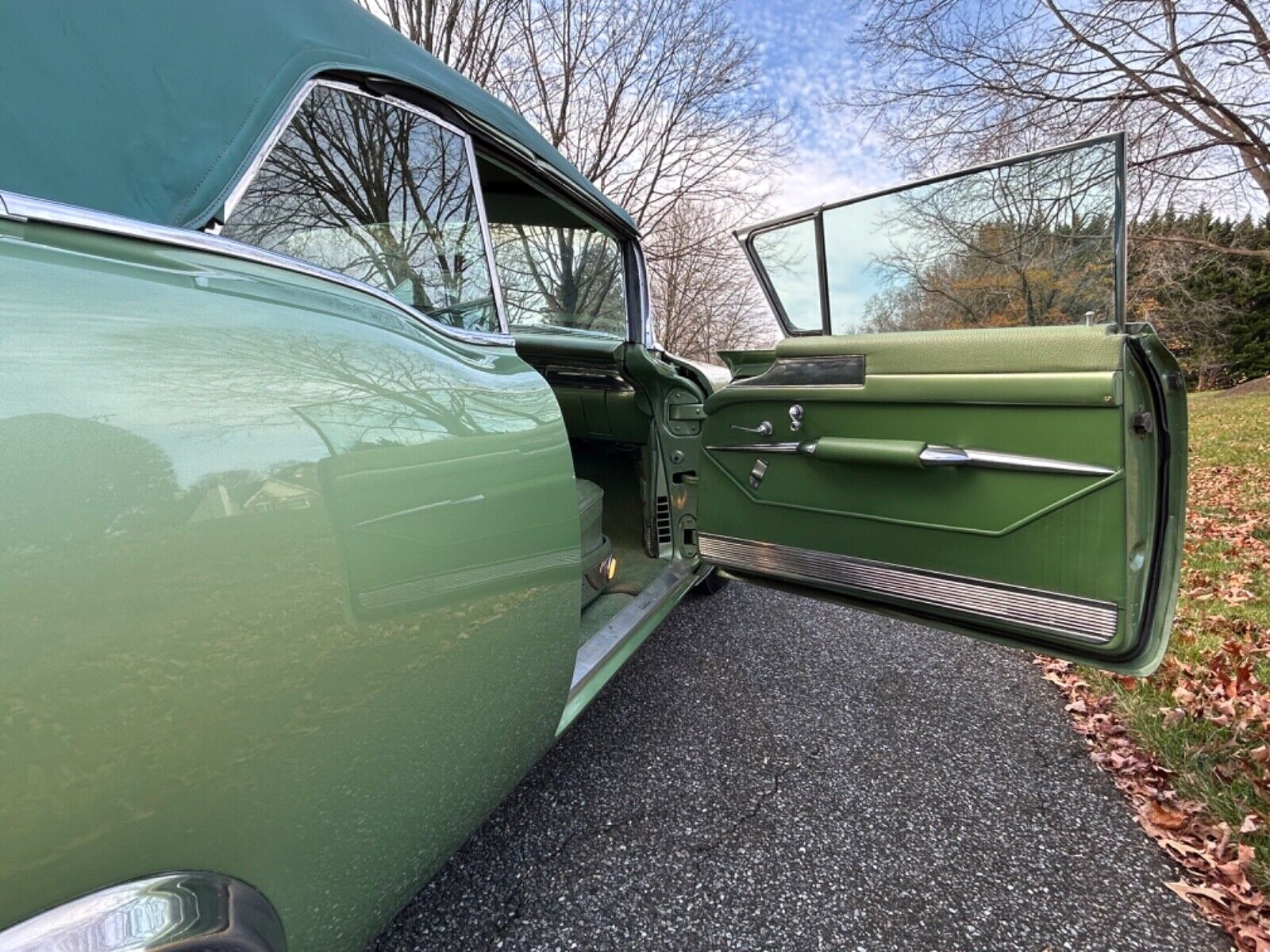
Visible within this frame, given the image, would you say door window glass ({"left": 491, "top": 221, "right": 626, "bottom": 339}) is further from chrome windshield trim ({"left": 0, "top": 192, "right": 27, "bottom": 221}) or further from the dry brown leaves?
the dry brown leaves

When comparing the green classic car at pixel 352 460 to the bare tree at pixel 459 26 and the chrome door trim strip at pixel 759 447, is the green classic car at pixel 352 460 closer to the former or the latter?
the chrome door trim strip at pixel 759 447

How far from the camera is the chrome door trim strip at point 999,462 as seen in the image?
5.49 feet

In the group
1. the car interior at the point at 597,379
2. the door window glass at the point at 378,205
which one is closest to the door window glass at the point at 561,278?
the car interior at the point at 597,379

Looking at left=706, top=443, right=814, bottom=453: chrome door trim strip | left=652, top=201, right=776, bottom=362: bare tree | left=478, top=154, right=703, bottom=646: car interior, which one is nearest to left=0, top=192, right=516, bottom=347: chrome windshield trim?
left=478, top=154, right=703, bottom=646: car interior

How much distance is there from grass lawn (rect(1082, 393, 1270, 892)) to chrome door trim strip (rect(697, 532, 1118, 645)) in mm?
818

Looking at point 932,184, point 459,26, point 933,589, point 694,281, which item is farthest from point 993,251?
point 694,281

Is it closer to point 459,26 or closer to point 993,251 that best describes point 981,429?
point 993,251

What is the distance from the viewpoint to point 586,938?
1571 mm

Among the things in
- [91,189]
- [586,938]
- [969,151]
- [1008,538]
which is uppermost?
[969,151]

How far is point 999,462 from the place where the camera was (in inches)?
70.5

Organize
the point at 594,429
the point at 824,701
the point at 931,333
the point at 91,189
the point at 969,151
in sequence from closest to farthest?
the point at 91,189, the point at 931,333, the point at 824,701, the point at 594,429, the point at 969,151

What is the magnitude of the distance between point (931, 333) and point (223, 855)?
2090 millimetres

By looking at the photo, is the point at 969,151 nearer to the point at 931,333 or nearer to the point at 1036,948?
the point at 931,333

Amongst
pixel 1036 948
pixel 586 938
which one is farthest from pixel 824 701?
pixel 586 938
